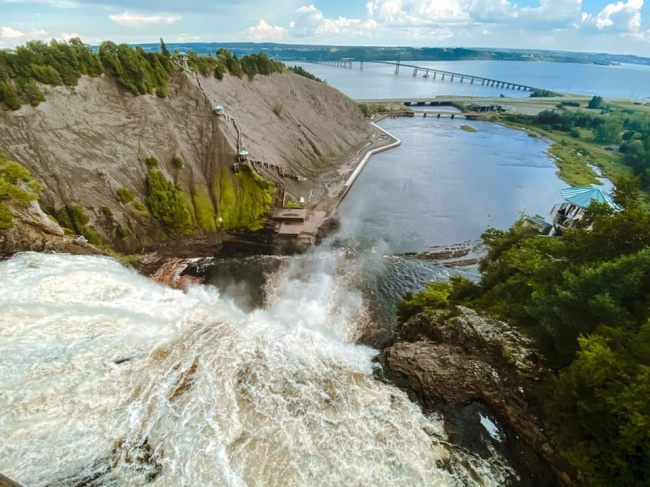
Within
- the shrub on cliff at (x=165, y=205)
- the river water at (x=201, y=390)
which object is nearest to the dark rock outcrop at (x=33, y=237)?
the river water at (x=201, y=390)

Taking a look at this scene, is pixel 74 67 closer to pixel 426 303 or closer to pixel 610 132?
pixel 426 303

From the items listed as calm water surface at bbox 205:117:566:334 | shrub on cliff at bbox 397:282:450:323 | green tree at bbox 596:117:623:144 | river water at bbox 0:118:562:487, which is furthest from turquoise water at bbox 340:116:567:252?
green tree at bbox 596:117:623:144

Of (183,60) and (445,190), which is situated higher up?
(183,60)

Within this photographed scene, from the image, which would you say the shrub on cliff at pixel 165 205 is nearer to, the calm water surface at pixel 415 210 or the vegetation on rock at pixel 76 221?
the vegetation on rock at pixel 76 221

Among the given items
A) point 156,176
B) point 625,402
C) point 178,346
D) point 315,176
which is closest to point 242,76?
point 315,176

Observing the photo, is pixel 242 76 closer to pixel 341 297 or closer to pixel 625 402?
pixel 341 297

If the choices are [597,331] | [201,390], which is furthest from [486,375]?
[201,390]
